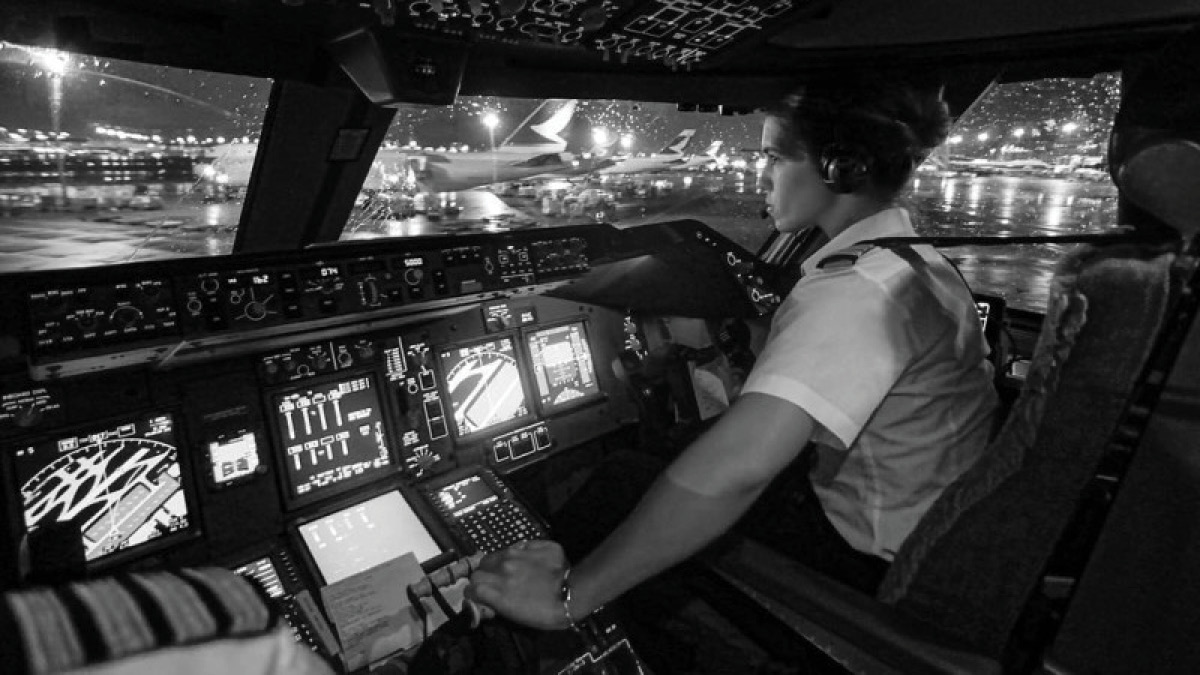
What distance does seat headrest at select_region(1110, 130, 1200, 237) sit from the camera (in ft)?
2.36

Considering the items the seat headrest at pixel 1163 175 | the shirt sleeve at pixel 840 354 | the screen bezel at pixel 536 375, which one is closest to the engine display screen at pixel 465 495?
the screen bezel at pixel 536 375

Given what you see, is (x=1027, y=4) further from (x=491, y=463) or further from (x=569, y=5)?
(x=491, y=463)

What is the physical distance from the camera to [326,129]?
1835mm

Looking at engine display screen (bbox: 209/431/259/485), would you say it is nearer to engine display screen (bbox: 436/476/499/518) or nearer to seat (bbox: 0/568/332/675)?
engine display screen (bbox: 436/476/499/518)

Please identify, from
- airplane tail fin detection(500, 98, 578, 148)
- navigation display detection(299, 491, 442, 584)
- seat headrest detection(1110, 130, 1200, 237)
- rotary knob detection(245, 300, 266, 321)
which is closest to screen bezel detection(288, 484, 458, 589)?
navigation display detection(299, 491, 442, 584)

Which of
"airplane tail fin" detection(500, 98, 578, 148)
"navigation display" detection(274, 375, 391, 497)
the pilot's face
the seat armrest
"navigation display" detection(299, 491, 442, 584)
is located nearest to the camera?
the seat armrest

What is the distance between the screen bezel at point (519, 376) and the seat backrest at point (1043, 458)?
1.32 m

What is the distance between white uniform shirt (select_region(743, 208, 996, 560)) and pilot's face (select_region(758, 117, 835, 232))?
96mm

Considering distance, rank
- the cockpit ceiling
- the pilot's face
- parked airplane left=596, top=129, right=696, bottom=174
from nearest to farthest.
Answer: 1. the cockpit ceiling
2. the pilot's face
3. parked airplane left=596, top=129, right=696, bottom=174

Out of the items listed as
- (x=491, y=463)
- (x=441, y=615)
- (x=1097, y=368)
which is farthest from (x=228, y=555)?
(x=1097, y=368)

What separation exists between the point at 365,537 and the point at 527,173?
282 centimetres

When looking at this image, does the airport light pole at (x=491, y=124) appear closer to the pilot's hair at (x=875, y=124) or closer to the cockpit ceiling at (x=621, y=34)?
the cockpit ceiling at (x=621, y=34)

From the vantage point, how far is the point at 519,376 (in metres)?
2.18

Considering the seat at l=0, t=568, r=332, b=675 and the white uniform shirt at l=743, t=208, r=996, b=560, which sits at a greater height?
the seat at l=0, t=568, r=332, b=675
